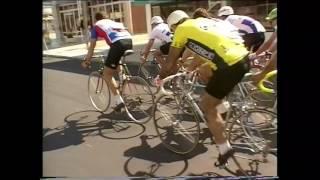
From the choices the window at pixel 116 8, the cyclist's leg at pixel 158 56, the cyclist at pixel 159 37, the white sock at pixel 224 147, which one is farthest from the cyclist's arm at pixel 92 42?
the white sock at pixel 224 147

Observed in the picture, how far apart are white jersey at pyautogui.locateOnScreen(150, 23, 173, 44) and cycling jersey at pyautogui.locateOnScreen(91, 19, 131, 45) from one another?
22cm

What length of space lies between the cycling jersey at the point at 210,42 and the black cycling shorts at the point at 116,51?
1.50 feet

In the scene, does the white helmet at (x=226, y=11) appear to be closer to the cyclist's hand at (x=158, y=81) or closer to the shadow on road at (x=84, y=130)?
the cyclist's hand at (x=158, y=81)

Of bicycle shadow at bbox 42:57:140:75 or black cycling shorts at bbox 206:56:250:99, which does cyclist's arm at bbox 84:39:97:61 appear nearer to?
bicycle shadow at bbox 42:57:140:75

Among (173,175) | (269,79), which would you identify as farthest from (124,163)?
(269,79)

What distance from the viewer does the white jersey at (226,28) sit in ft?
12.6

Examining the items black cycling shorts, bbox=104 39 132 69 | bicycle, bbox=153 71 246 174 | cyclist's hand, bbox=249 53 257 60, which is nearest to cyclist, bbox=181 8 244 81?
cyclist's hand, bbox=249 53 257 60

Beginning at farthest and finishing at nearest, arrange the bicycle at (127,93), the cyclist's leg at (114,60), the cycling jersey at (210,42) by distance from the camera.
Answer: the bicycle at (127,93), the cyclist's leg at (114,60), the cycling jersey at (210,42)

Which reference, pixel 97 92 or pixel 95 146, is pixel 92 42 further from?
pixel 95 146

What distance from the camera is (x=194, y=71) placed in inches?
161

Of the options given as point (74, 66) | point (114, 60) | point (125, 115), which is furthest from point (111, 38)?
point (125, 115)

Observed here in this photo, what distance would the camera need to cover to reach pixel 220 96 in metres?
3.94
